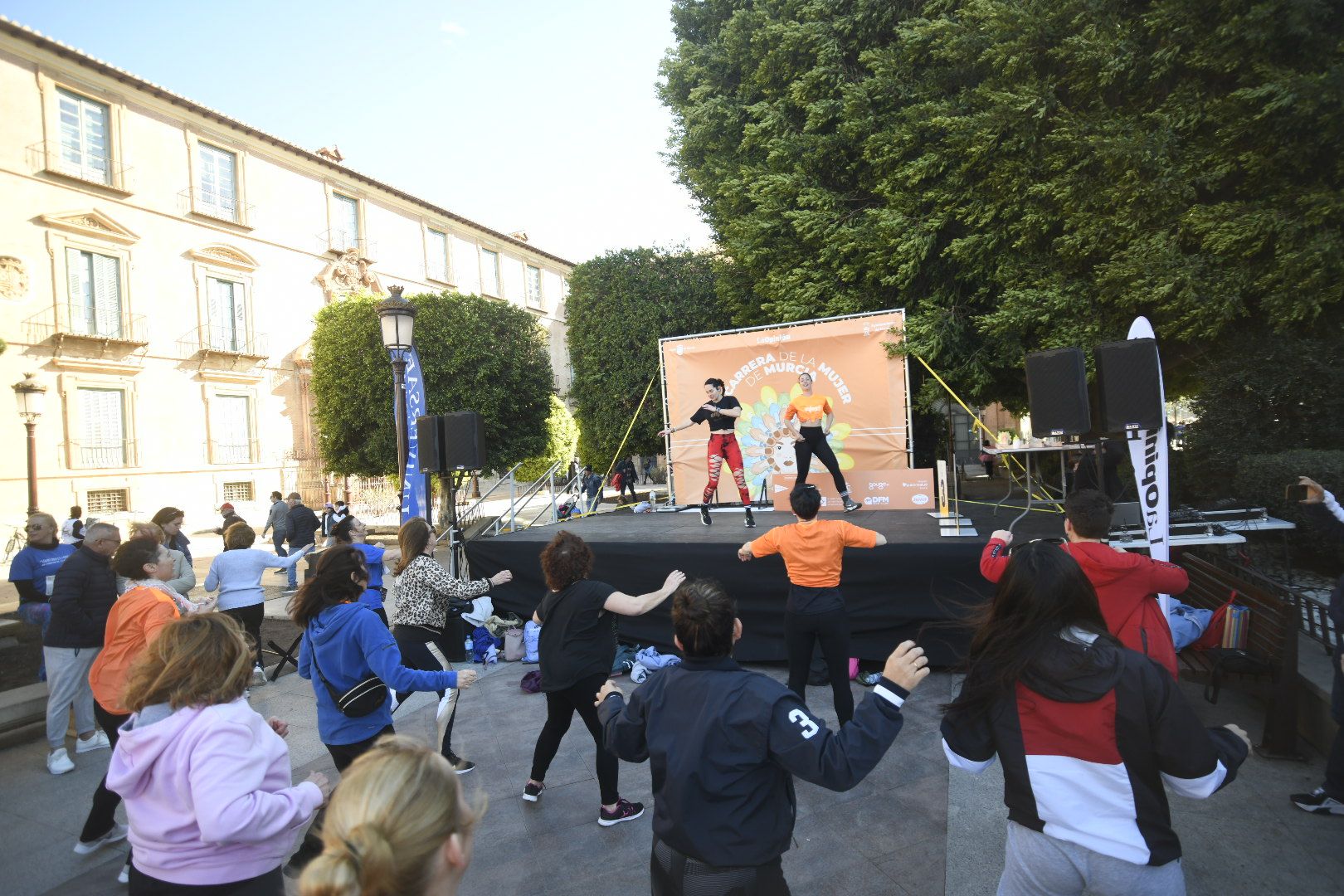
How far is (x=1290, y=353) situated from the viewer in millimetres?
7996

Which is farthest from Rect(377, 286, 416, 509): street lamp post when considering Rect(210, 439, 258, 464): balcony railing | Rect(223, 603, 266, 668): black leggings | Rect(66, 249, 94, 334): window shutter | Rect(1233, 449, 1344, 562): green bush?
Rect(210, 439, 258, 464): balcony railing

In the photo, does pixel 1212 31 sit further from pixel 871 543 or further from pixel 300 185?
pixel 300 185

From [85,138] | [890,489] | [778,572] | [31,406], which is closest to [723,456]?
[890,489]

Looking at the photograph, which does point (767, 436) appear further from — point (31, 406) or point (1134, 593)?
point (31, 406)

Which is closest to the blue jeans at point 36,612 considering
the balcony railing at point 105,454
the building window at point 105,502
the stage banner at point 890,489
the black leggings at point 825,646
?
the black leggings at point 825,646

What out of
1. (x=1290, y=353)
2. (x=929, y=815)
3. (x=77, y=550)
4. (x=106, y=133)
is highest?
(x=106, y=133)

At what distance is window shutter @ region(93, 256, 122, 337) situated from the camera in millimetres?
20562

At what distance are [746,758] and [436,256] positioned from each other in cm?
3338

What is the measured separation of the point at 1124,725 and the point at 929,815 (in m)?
2.60

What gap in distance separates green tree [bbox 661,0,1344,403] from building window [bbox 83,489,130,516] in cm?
1837

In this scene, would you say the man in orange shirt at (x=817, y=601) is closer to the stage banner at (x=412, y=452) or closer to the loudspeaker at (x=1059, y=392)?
the loudspeaker at (x=1059, y=392)

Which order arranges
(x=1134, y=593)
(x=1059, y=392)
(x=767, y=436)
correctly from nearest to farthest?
(x=1134, y=593)
(x=1059, y=392)
(x=767, y=436)

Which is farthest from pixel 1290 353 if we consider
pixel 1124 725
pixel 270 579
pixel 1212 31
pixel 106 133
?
pixel 106 133

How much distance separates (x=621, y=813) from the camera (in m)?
4.11
